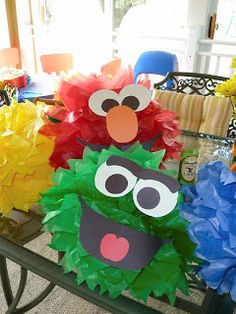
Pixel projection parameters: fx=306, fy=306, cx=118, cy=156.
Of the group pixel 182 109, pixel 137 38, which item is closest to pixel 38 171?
pixel 182 109

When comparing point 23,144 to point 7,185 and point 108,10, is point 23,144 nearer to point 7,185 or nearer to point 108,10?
point 7,185

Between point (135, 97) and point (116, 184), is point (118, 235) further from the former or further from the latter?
point (135, 97)

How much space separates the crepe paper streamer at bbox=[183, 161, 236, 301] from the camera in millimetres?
468

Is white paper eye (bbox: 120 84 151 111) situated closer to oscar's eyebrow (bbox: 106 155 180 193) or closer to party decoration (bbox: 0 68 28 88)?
oscar's eyebrow (bbox: 106 155 180 193)

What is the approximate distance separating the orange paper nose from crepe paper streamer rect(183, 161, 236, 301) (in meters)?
0.17

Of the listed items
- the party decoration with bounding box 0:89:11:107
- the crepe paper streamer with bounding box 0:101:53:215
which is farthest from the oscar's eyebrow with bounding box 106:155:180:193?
the party decoration with bounding box 0:89:11:107

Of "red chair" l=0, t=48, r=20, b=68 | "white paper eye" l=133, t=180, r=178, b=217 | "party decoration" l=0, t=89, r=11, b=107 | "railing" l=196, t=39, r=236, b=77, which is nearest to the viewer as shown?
"white paper eye" l=133, t=180, r=178, b=217

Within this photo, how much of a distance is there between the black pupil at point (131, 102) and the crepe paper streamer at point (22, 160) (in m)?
0.21

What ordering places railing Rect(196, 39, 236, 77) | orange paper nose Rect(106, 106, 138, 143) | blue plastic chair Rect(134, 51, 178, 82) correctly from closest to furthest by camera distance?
orange paper nose Rect(106, 106, 138, 143)
blue plastic chair Rect(134, 51, 178, 82)
railing Rect(196, 39, 236, 77)

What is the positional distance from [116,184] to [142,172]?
0.14 ft

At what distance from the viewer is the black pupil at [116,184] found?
464 millimetres

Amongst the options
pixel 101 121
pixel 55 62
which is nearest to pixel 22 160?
pixel 101 121

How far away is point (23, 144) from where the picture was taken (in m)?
0.69

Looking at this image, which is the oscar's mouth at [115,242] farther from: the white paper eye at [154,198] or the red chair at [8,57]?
the red chair at [8,57]
